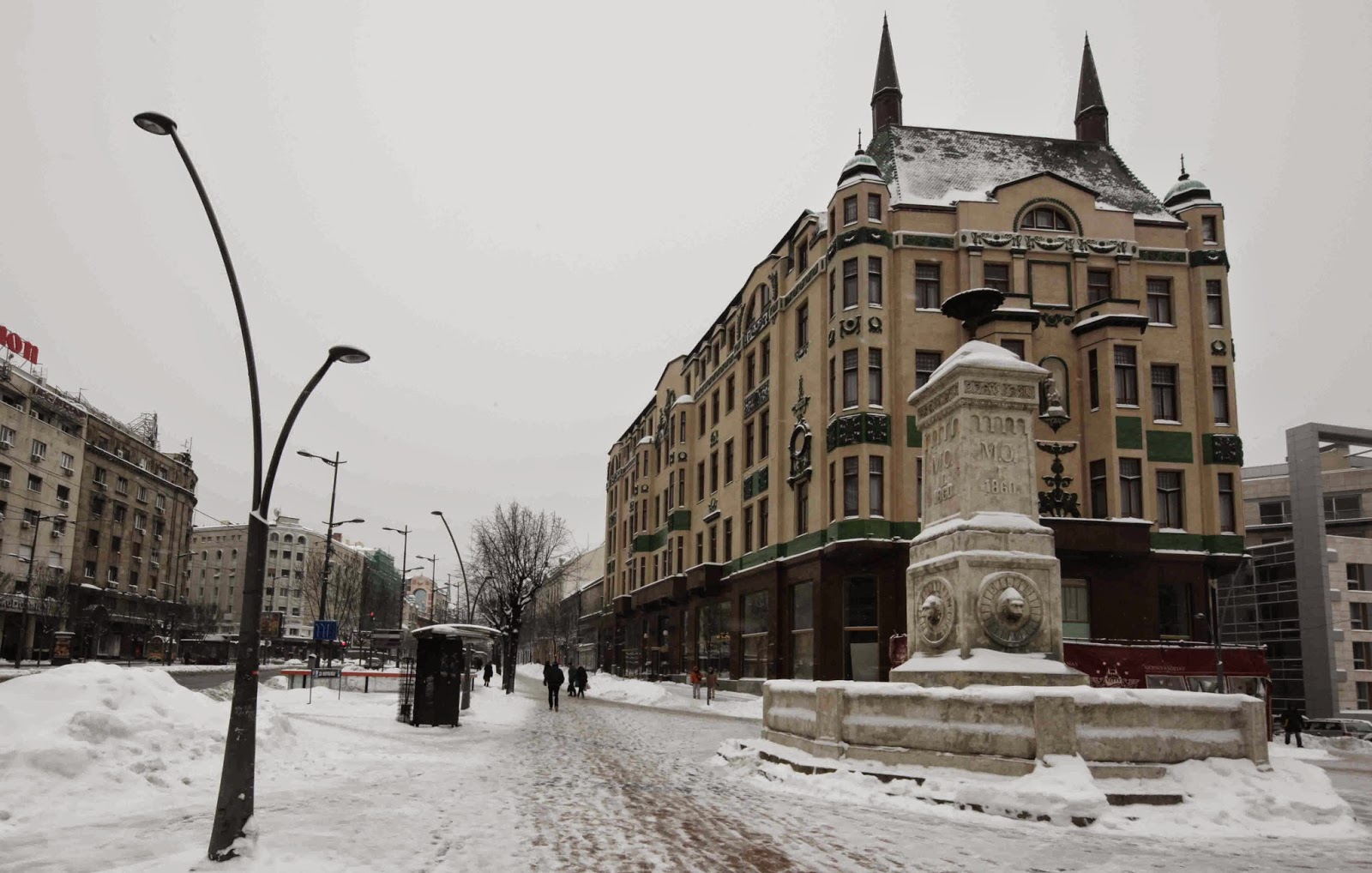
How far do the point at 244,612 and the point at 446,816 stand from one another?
3376 millimetres

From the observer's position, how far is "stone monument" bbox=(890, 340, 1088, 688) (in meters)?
14.0

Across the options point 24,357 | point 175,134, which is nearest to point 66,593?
point 24,357

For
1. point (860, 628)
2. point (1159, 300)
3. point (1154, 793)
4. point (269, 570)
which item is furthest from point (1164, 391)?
point (269, 570)

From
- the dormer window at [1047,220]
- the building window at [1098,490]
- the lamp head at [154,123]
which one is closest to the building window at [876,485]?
the building window at [1098,490]

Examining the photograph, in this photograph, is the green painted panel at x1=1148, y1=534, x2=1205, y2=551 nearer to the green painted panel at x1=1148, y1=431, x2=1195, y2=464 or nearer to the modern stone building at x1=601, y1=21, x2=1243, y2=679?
the modern stone building at x1=601, y1=21, x2=1243, y2=679

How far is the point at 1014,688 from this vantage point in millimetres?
11602

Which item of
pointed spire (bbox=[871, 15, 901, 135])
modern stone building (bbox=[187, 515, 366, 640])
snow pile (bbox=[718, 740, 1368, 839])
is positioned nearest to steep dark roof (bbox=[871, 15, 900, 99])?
pointed spire (bbox=[871, 15, 901, 135])

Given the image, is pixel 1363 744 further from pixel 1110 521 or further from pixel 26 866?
pixel 26 866

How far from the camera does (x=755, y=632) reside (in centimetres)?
4112

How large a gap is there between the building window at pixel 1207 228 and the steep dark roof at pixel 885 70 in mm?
13622

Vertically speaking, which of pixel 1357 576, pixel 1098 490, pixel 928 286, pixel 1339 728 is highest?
pixel 928 286

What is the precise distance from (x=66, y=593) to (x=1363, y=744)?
230 feet

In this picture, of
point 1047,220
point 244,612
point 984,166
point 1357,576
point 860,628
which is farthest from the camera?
point 1357,576

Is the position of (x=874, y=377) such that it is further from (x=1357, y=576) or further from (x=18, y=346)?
(x=18, y=346)
